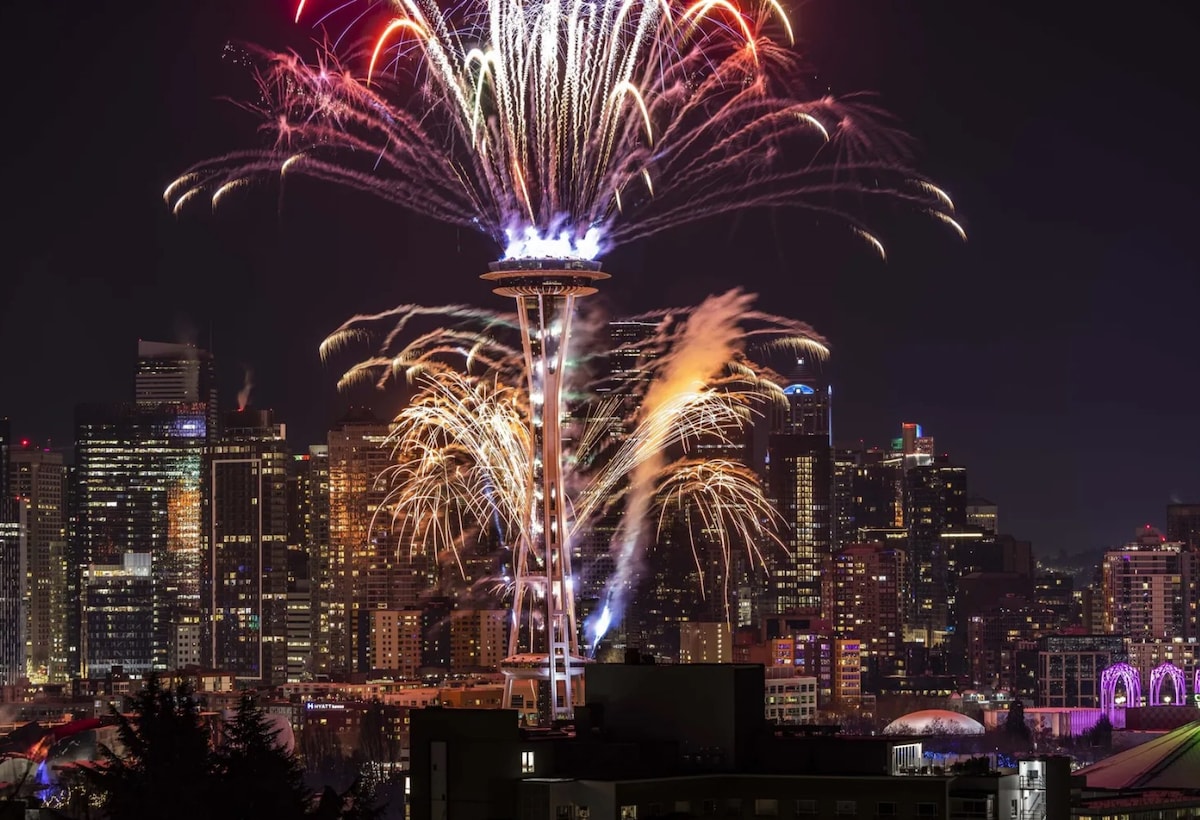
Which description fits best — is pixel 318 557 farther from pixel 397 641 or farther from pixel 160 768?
pixel 160 768

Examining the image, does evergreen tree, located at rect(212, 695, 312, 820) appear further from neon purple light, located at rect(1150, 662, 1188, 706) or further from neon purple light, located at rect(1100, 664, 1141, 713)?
neon purple light, located at rect(1100, 664, 1141, 713)

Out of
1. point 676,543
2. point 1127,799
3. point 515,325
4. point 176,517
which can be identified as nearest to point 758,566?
point 676,543

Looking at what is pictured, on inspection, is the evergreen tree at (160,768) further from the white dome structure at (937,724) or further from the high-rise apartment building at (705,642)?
the white dome structure at (937,724)

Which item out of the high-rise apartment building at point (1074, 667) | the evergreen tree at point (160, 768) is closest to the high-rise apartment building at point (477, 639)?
the high-rise apartment building at point (1074, 667)

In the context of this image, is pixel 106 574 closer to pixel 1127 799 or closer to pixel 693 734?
pixel 1127 799

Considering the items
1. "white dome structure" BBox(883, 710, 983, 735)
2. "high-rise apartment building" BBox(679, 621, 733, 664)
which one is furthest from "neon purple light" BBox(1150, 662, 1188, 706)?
"high-rise apartment building" BBox(679, 621, 733, 664)
